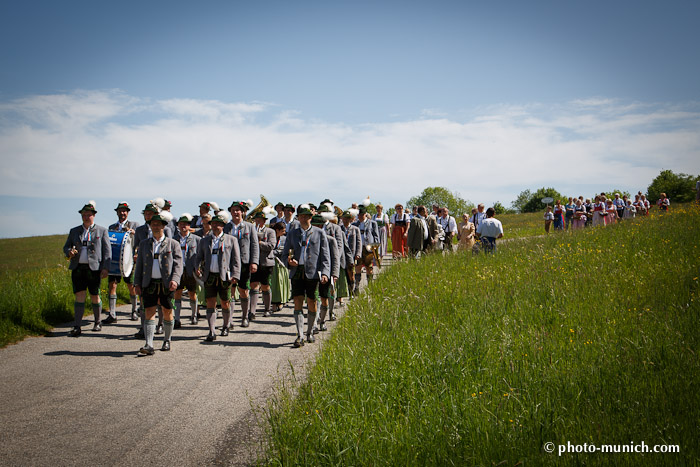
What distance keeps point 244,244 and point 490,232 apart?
8199 mm

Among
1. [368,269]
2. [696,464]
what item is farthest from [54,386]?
[368,269]

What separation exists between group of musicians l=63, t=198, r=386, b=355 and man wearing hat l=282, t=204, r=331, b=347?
0.06ft

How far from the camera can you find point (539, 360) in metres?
5.17

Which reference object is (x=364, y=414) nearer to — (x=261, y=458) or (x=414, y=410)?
(x=414, y=410)

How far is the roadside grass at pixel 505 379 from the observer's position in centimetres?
362

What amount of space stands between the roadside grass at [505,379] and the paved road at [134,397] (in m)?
0.68

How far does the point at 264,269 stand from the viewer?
11.6 meters

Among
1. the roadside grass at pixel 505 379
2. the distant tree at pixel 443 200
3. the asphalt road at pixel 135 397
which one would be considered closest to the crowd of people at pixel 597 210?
the roadside grass at pixel 505 379

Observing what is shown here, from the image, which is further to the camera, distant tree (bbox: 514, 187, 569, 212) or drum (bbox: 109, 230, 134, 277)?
distant tree (bbox: 514, 187, 569, 212)

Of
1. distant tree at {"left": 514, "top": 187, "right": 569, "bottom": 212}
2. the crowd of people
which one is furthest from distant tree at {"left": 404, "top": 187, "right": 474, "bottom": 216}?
the crowd of people

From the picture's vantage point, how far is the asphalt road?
4188 mm

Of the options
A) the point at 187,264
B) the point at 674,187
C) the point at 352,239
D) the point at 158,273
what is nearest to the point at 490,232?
the point at 352,239

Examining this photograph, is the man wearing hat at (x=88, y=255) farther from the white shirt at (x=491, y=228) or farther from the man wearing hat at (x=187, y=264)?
the white shirt at (x=491, y=228)

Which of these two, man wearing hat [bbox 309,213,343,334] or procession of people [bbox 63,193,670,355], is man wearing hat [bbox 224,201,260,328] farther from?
man wearing hat [bbox 309,213,343,334]
